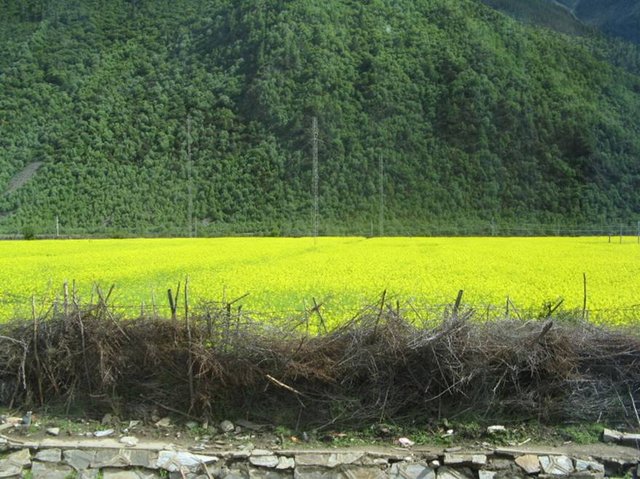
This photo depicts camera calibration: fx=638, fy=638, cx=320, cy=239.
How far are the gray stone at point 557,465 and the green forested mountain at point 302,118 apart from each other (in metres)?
45.6

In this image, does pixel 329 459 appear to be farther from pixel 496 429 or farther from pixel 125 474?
pixel 125 474

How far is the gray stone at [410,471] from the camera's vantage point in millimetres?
7066

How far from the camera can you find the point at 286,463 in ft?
23.6

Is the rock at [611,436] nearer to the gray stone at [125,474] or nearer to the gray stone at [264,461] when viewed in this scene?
the gray stone at [264,461]

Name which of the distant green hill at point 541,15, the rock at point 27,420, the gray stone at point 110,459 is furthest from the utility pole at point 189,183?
the distant green hill at point 541,15

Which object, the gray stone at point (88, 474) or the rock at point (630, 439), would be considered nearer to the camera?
the gray stone at point (88, 474)

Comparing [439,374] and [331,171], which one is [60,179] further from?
[439,374]

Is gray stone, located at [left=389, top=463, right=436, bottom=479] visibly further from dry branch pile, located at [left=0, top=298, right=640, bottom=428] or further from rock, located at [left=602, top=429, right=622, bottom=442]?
rock, located at [left=602, top=429, right=622, bottom=442]

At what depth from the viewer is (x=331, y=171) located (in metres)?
62.4

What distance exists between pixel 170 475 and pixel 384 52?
73874 mm

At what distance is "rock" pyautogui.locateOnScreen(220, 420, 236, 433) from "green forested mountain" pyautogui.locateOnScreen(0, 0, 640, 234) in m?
44.6

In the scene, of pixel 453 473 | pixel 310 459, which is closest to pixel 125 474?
pixel 310 459

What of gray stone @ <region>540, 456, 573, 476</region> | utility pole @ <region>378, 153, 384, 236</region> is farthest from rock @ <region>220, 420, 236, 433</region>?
utility pole @ <region>378, 153, 384, 236</region>


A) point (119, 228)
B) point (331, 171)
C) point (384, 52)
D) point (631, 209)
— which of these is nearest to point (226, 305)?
point (119, 228)
